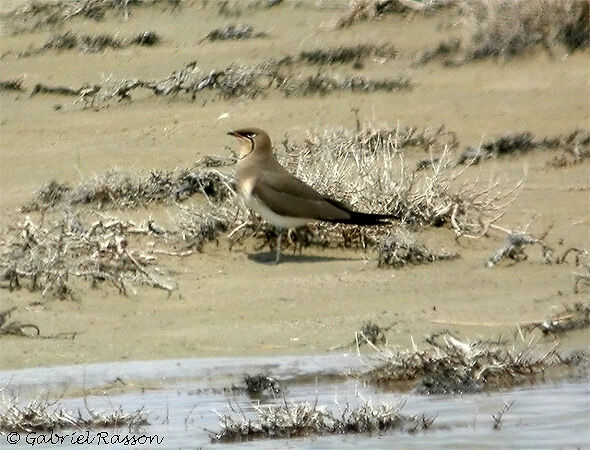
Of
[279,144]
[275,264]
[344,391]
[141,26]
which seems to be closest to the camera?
[344,391]

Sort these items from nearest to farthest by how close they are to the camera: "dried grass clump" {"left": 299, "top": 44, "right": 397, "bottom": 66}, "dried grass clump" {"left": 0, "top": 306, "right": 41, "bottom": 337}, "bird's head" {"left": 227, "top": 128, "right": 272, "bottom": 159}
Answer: "dried grass clump" {"left": 0, "top": 306, "right": 41, "bottom": 337} → "bird's head" {"left": 227, "top": 128, "right": 272, "bottom": 159} → "dried grass clump" {"left": 299, "top": 44, "right": 397, "bottom": 66}

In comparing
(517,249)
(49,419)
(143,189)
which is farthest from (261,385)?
(143,189)

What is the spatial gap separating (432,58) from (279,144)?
2.58 m

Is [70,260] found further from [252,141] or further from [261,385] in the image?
[261,385]

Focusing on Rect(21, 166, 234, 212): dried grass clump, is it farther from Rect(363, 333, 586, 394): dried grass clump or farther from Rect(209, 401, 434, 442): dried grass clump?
Rect(209, 401, 434, 442): dried grass clump

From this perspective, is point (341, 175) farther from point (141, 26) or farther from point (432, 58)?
point (141, 26)

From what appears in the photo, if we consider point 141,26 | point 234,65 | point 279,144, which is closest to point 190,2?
point 141,26

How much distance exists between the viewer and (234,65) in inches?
549

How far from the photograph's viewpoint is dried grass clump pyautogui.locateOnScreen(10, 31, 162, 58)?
1480 centimetres

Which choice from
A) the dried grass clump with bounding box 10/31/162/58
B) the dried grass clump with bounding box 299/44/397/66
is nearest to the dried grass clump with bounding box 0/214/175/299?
the dried grass clump with bounding box 299/44/397/66

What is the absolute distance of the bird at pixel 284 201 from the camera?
939cm

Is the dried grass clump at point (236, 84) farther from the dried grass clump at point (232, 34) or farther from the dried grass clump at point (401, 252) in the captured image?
the dried grass clump at point (401, 252)

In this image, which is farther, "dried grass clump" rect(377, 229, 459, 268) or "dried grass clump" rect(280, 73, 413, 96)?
"dried grass clump" rect(280, 73, 413, 96)

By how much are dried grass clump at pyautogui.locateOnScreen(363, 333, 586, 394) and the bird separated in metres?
2.28
